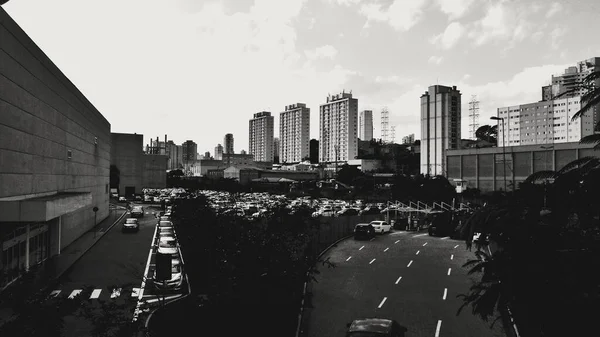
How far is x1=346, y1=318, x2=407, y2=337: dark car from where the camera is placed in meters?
11.0

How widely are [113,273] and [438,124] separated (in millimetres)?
106217

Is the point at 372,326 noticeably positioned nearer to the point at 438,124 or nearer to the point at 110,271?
the point at 110,271

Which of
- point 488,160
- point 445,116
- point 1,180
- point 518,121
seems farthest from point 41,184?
point 518,121

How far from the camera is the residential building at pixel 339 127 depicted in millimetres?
166250

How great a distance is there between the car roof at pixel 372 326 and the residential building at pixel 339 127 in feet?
484

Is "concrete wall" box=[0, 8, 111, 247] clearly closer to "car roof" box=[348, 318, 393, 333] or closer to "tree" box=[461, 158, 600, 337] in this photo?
"car roof" box=[348, 318, 393, 333]

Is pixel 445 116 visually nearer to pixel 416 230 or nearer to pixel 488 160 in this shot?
pixel 488 160

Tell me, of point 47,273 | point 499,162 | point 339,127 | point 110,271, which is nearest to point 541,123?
point 339,127

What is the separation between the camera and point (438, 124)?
116 m

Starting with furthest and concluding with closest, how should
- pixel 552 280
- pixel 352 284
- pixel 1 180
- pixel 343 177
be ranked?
1. pixel 343 177
2. pixel 352 284
3. pixel 1 180
4. pixel 552 280

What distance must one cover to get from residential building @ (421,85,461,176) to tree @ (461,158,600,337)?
4363 inches

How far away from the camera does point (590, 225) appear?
13.7 ft

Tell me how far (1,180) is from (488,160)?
66641 millimetres

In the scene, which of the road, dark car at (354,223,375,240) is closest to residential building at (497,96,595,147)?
dark car at (354,223,375,240)
